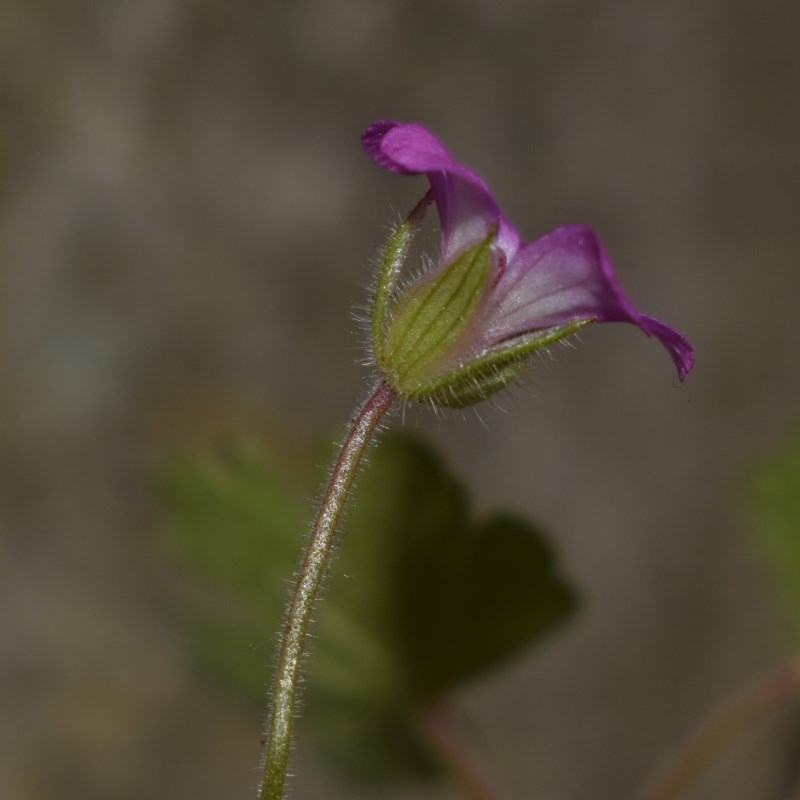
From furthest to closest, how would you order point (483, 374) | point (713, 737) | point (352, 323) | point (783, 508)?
point (352, 323) → point (783, 508) → point (713, 737) → point (483, 374)

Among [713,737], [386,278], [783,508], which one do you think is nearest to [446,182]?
[386,278]

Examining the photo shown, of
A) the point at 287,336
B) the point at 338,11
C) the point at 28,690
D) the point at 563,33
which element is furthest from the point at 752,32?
the point at 28,690

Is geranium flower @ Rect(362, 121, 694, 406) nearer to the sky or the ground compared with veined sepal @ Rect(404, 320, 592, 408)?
nearer to the sky

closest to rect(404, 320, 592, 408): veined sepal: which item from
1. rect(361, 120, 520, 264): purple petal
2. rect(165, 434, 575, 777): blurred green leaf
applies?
rect(361, 120, 520, 264): purple petal

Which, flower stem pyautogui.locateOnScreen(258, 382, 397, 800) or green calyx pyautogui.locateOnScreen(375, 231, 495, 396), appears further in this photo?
green calyx pyautogui.locateOnScreen(375, 231, 495, 396)

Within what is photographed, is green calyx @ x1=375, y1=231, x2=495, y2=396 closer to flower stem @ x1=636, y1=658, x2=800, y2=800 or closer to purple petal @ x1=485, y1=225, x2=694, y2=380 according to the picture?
purple petal @ x1=485, y1=225, x2=694, y2=380

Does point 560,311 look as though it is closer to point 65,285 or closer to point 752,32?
point 65,285

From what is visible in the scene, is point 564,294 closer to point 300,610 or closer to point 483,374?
point 483,374
